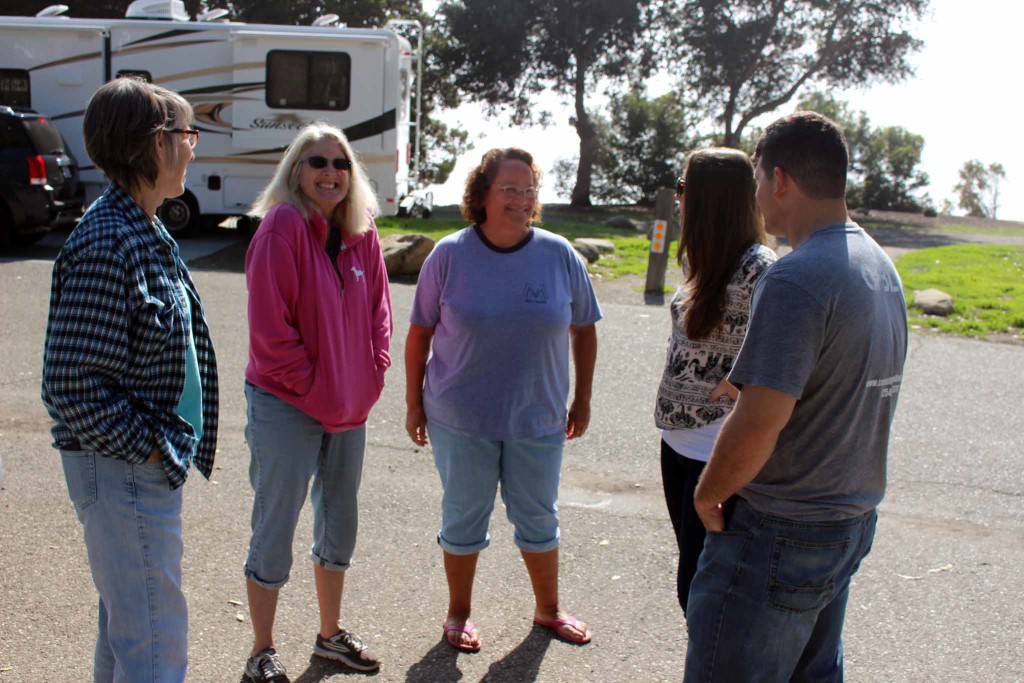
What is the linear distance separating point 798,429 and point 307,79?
1411 cm

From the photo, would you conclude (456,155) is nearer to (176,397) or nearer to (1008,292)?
(1008,292)

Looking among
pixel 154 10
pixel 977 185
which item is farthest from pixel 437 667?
pixel 977 185

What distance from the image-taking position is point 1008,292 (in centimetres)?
1279

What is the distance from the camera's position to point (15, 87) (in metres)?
16.1

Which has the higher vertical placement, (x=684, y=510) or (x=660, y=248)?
(x=660, y=248)

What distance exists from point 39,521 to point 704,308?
11.4ft

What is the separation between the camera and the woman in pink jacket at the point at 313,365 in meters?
3.39

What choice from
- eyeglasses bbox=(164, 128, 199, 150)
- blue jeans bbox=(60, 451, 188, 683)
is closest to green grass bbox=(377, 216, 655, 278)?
eyeglasses bbox=(164, 128, 199, 150)

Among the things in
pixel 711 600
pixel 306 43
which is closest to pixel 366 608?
pixel 711 600

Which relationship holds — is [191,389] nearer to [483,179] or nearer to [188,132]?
[188,132]

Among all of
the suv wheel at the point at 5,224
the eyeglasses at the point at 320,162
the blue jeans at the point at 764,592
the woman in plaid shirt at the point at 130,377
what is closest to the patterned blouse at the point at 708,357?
the blue jeans at the point at 764,592

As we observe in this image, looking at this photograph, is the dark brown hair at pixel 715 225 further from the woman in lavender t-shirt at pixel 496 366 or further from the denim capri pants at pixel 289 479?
the denim capri pants at pixel 289 479

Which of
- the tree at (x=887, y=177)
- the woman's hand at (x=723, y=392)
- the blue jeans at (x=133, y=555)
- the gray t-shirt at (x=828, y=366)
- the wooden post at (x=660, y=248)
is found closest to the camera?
the gray t-shirt at (x=828, y=366)

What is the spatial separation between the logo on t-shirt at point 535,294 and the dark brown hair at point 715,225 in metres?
0.63
